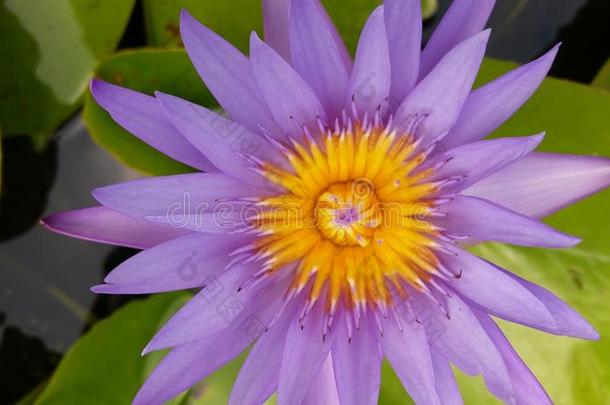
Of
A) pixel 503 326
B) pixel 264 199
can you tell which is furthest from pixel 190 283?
pixel 503 326

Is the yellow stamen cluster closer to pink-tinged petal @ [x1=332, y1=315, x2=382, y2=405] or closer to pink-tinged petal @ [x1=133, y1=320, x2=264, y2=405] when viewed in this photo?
pink-tinged petal @ [x1=332, y1=315, x2=382, y2=405]

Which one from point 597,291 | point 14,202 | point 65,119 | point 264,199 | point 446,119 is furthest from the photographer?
point 14,202

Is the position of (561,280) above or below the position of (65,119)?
below

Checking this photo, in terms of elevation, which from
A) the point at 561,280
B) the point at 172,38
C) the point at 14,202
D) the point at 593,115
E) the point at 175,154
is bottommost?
the point at 561,280

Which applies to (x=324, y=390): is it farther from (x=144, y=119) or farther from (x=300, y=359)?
(x=144, y=119)

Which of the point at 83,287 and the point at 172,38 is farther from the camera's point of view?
the point at 83,287

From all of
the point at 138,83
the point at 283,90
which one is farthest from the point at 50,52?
the point at 283,90

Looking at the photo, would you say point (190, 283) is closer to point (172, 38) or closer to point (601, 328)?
point (172, 38)

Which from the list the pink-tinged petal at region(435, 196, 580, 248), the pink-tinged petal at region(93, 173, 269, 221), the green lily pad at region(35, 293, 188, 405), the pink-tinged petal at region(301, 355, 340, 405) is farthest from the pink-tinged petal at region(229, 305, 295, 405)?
the green lily pad at region(35, 293, 188, 405)
